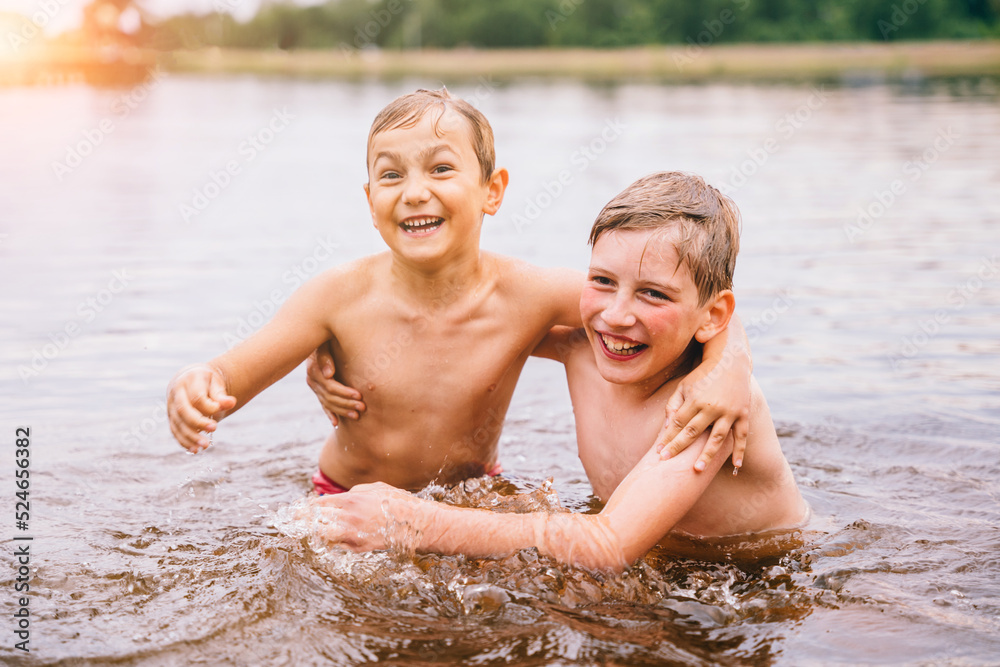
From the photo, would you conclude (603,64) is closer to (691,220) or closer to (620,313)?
(691,220)

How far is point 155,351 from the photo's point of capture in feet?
20.7

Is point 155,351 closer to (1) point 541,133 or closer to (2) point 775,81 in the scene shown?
(1) point 541,133

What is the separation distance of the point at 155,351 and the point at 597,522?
4.16 meters

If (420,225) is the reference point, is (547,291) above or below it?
below

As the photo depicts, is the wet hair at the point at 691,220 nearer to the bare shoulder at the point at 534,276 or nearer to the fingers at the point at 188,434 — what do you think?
the bare shoulder at the point at 534,276

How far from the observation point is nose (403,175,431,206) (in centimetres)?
355

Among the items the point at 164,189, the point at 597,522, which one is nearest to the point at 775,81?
the point at 164,189

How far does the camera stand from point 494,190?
3.91 m

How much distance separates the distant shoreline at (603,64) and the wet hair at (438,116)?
121ft

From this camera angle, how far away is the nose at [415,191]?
355cm

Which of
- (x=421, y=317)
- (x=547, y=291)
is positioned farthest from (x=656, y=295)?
(x=421, y=317)

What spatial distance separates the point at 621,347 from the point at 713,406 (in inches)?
14.8

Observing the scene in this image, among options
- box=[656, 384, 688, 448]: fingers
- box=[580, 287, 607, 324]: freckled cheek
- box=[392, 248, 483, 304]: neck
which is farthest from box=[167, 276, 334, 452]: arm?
box=[656, 384, 688, 448]: fingers

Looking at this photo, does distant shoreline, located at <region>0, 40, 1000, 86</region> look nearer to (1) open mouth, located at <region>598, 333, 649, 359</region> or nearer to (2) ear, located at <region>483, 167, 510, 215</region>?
(2) ear, located at <region>483, 167, 510, 215</region>
